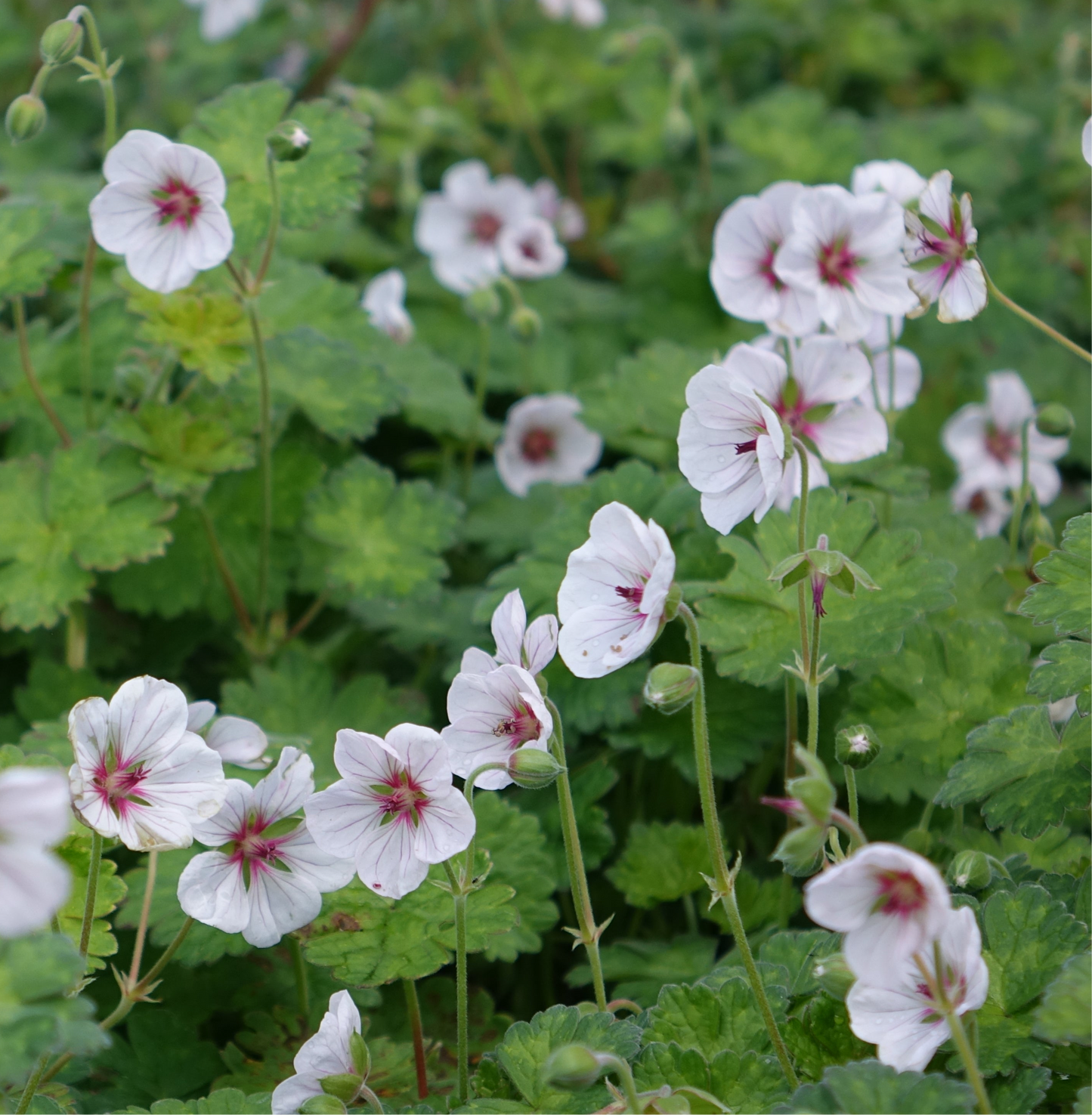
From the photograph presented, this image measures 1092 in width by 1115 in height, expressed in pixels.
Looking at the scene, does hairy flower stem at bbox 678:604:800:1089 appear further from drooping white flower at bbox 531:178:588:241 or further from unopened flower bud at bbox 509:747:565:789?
drooping white flower at bbox 531:178:588:241

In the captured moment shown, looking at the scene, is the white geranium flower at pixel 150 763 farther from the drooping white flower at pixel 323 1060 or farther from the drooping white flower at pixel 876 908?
the drooping white flower at pixel 876 908

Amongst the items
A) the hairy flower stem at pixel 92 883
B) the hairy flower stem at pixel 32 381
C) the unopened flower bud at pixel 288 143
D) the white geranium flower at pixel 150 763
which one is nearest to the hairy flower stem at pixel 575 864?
the white geranium flower at pixel 150 763

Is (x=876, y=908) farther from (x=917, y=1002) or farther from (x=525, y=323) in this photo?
(x=525, y=323)

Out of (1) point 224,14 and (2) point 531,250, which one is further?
(1) point 224,14

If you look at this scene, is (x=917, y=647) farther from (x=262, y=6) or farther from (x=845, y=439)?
(x=262, y=6)

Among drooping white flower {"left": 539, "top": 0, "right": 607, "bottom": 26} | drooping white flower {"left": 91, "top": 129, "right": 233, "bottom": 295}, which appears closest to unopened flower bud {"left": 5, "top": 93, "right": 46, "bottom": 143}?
drooping white flower {"left": 91, "top": 129, "right": 233, "bottom": 295}

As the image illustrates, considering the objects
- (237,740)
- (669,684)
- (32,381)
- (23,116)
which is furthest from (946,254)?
(32,381)
